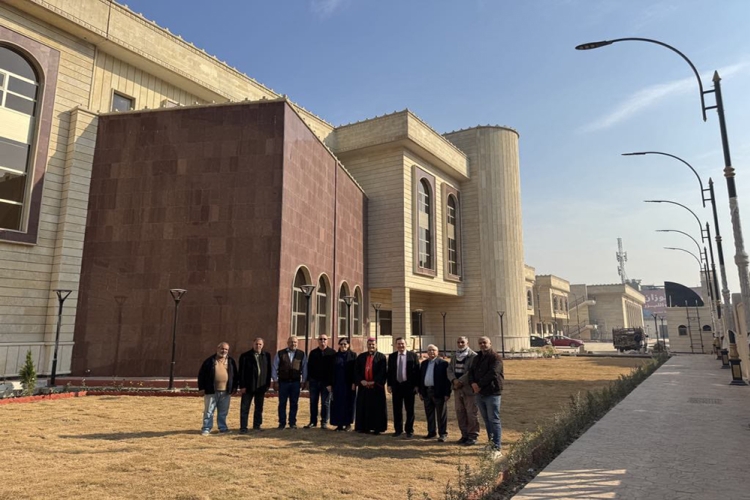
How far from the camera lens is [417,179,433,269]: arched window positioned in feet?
109

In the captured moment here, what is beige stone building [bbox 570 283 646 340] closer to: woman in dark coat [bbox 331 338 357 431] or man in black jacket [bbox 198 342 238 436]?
woman in dark coat [bbox 331 338 357 431]

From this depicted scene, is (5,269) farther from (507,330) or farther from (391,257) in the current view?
(507,330)

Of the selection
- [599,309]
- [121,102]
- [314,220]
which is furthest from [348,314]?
[599,309]

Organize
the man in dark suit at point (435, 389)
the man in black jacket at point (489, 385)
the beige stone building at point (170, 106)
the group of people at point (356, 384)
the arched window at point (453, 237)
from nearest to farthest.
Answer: the man in black jacket at point (489, 385) → the group of people at point (356, 384) → the man in dark suit at point (435, 389) → the beige stone building at point (170, 106) → the arched window at point (453, 237)

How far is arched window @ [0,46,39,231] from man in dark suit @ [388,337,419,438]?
15187mm

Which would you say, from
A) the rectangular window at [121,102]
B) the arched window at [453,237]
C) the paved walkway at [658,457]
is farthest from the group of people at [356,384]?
the arched window at [453,237]

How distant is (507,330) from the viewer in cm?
3734

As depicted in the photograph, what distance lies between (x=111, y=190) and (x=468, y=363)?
52.0 ft

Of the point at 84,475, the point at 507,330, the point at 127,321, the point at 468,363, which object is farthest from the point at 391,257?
the point at 84,475

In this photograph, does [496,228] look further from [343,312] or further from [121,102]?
[121,102]

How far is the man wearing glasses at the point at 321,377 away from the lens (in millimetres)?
9570

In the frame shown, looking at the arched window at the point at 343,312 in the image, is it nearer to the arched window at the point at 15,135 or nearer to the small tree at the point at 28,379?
the small tree at the point at 28,379

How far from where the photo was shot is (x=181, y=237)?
17.4 m

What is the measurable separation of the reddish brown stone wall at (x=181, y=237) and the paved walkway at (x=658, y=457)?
435 inches
